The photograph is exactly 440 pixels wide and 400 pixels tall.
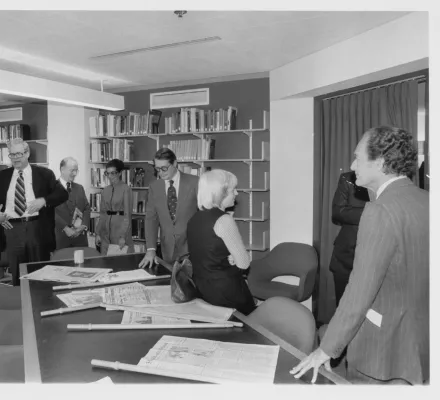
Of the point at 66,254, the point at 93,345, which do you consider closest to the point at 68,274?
the point at 66,254

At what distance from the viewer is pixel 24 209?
4301 mm

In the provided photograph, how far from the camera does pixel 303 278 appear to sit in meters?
4.36

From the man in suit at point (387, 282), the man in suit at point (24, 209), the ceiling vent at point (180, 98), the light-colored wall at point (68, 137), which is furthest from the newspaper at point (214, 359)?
the light-colored wall at point (68, 137)

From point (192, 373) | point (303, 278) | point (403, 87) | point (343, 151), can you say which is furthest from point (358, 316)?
point (343, 151)

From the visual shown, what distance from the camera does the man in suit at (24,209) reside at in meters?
4.29

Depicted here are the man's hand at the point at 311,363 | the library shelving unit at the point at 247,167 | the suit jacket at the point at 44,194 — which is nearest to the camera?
the man's hand at the point at 311,363

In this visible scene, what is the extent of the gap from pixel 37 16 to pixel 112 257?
1.98m

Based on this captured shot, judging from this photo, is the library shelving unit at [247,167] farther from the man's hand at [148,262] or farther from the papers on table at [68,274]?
the papers on table at [68,274]

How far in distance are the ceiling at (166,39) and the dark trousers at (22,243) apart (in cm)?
174

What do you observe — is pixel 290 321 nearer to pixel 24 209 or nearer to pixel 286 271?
pixel 286 271

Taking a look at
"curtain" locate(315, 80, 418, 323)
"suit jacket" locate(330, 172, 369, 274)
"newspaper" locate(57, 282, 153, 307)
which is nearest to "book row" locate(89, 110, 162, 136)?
"curtain" locate(315, 80, 418, 323)

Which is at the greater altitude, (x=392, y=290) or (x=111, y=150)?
(x=111, y=150)

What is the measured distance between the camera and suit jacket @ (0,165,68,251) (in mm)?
4344

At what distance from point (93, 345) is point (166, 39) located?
320 cm
